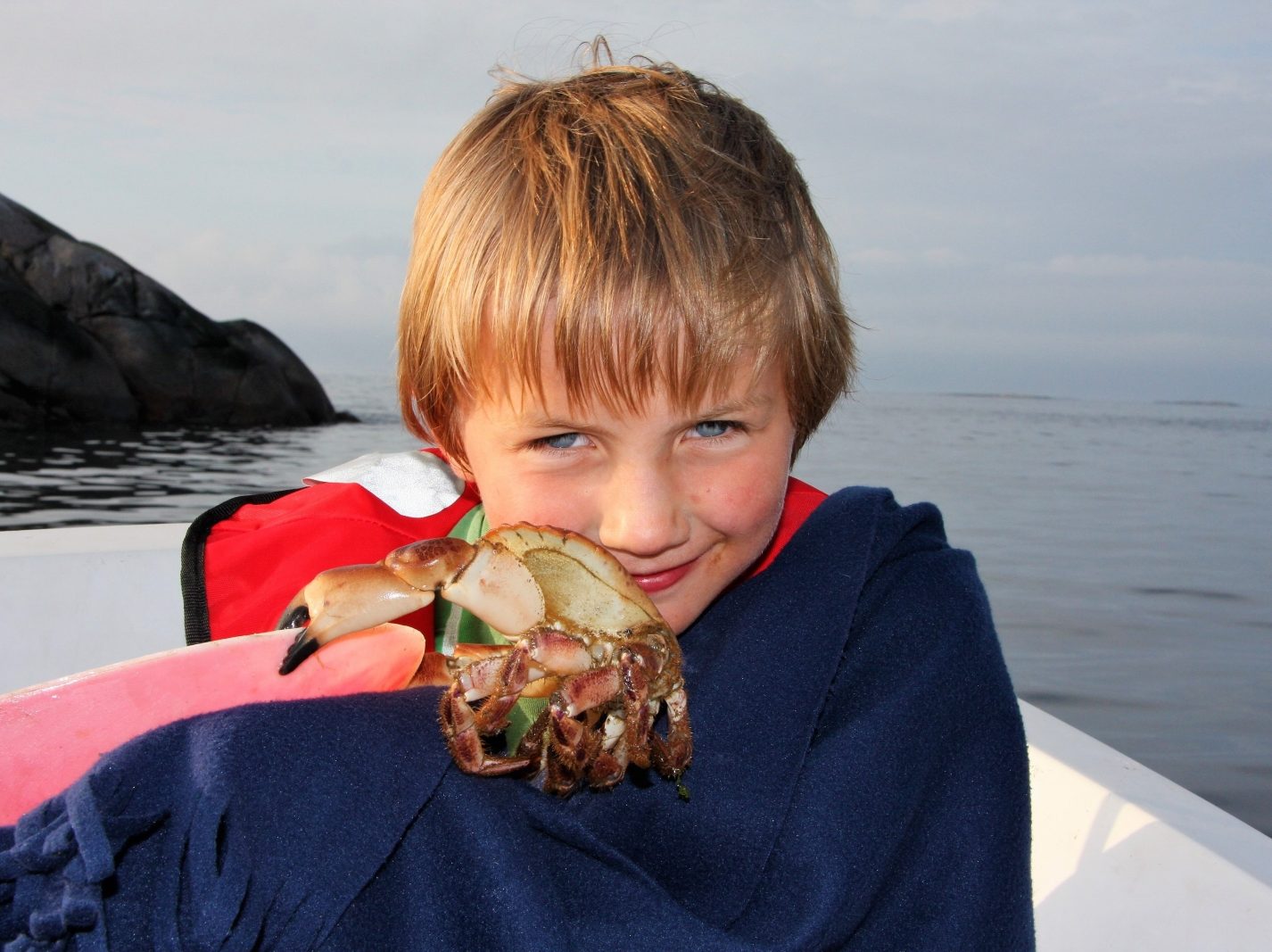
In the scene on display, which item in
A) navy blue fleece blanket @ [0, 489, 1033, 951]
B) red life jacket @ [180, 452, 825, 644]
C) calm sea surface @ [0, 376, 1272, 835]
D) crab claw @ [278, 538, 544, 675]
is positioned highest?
crab claw @ [278, 538, 544, 675]

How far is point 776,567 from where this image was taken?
6.08ft

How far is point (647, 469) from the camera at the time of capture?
1.51m

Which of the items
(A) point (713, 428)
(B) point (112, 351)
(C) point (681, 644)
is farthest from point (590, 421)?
(B) point (112, 351)

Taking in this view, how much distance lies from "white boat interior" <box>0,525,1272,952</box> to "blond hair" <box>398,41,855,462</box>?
96 centimetres

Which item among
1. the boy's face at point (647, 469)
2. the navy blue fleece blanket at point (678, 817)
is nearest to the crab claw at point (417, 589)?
the navy blue fleece blanket at point (678, 817)

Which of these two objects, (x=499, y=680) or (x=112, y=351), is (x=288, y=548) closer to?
(x=499, y=680)

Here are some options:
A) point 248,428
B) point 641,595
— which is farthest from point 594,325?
point 248,428

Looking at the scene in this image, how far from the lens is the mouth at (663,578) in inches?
65.0

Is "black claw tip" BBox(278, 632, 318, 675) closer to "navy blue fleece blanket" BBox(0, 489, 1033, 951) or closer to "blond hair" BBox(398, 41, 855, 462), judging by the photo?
"navy blue fleece blanket" BBox(0, 489, 1033, 951)

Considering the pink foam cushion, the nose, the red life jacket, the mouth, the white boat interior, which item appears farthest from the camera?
the red life jacket

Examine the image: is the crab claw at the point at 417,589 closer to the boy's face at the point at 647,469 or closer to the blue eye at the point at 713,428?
the boy's face at the point at 647,469

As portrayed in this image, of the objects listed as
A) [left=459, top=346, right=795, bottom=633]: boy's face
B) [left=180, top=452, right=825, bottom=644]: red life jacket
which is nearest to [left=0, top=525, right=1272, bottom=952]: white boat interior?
[left=180, top=452, right=825, bottom=644]: red life jacket

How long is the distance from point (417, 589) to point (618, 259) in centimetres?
58

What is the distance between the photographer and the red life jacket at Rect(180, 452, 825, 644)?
2.01m
